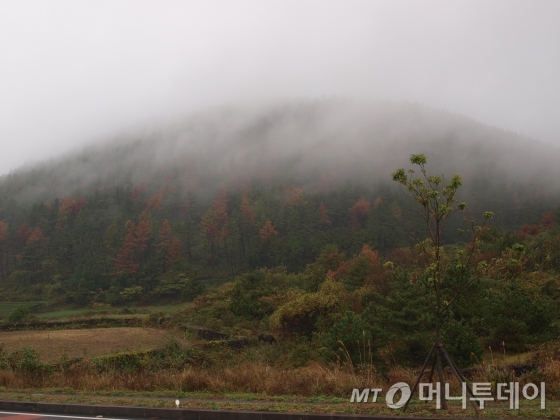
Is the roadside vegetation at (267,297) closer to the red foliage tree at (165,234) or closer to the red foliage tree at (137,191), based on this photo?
the red foliage tree at (165,234)

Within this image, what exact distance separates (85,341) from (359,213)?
6541 centimetres

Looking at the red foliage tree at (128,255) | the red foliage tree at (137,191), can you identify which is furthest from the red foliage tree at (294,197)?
the red foliage tree at (137,191)

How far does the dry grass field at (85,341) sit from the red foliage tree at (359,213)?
55834 millimetres

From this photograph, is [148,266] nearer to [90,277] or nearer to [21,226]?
[90,277]

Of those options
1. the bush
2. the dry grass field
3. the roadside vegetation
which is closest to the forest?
the roadside vegetation

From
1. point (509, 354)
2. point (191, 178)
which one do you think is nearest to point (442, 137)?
point (191, 178)

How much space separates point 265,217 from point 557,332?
68983 mm

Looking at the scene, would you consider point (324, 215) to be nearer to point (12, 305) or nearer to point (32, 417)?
point (12, 305)

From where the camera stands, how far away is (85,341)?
1264 inches

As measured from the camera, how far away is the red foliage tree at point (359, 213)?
8894 cm

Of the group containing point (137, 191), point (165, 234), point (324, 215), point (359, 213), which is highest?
point (137, 191)

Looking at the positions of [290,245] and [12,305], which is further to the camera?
[290,245]

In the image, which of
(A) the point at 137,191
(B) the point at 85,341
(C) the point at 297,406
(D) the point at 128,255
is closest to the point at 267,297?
(B) the point at 85,341

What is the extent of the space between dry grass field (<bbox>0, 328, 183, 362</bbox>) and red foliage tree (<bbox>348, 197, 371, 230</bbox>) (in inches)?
2198
